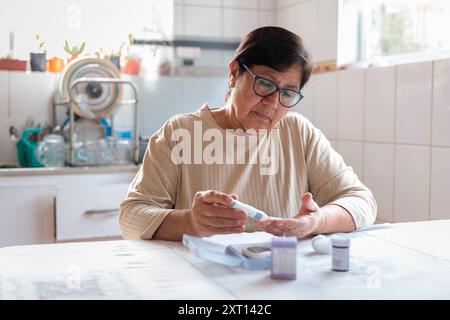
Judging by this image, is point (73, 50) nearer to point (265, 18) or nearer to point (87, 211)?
point (87, 211)

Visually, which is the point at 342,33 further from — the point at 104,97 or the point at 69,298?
the point at 69,298

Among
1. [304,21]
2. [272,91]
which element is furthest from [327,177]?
[304,21]

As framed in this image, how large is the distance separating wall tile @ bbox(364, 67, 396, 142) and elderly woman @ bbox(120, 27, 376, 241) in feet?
1.98

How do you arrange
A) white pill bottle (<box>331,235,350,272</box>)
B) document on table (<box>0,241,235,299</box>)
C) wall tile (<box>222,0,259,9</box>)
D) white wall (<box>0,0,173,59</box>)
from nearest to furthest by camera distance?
document on table (<box>0,241,235,299</box>), white pill bottle (<box>331,235,350,272</box>), white wall (<box>0,0,173,59</box>), wall tile (<box>222,0,259,9</box>)

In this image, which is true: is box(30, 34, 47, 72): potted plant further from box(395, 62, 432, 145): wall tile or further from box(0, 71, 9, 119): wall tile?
box(395, 62, 432, 145): wall tile

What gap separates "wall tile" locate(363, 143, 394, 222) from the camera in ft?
7.27

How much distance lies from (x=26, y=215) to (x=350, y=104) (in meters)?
1.46

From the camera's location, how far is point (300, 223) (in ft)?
4.18

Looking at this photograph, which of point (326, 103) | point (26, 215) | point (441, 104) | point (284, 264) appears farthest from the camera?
point (326, 103)

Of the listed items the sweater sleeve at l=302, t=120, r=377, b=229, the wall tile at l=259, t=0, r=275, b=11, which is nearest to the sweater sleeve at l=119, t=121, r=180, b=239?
the sweater sleeve at l=302, t=120, r=377, b=229

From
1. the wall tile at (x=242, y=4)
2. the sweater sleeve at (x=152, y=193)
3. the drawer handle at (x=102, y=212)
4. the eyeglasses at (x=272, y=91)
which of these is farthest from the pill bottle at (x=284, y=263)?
the wall tile at (x=242, y=4)

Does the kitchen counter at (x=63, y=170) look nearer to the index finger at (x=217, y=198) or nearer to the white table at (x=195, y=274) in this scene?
the white table at (x=195, y=274)
